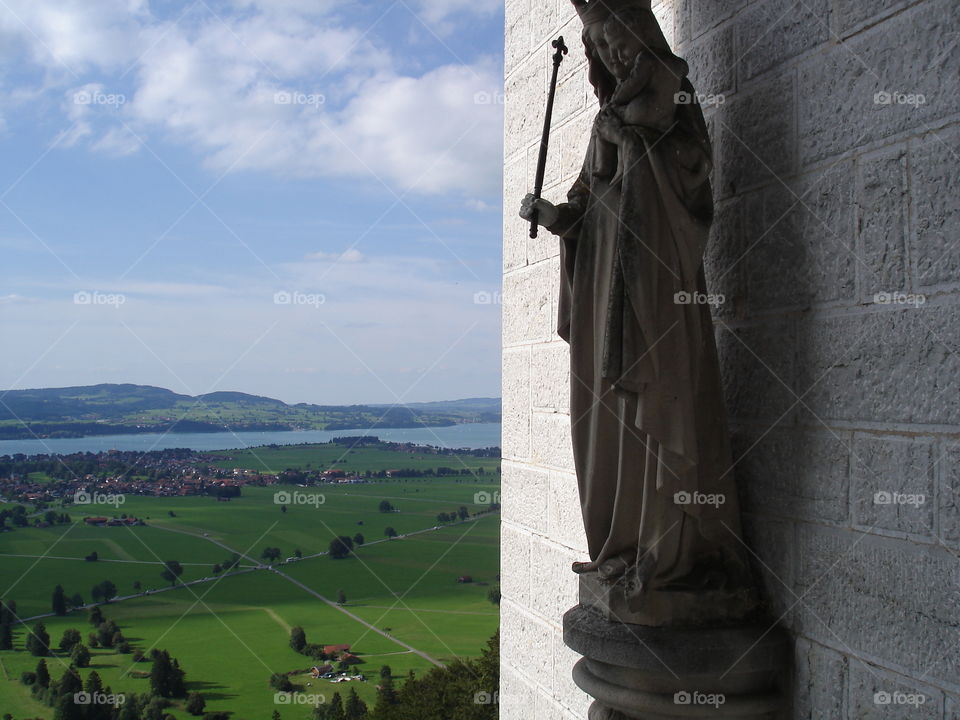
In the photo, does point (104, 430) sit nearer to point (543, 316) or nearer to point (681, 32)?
point (543, 316)

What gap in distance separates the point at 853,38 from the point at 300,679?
446 cm

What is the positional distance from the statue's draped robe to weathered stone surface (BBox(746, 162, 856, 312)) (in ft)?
0.40

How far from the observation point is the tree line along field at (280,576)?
488 centimetres

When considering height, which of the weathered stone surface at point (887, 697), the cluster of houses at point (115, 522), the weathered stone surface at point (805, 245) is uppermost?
the weathered stone surface at point (805, 245)

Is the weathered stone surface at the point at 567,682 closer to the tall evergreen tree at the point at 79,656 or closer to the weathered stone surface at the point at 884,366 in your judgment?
the weathered stone surface at the point at 884,366

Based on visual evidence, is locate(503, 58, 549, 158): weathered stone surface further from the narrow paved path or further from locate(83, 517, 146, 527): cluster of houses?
locate(83, 517, 146, 527): cluster of houses

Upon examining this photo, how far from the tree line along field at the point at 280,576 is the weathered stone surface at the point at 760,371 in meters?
3.26

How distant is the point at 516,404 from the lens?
2.69 meters

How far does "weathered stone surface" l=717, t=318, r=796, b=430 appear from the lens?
1.48 metres

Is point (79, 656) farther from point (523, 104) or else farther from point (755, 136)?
point (755, 136)

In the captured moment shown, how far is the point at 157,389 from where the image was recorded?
17.4 feet

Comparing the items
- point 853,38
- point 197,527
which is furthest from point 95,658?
point 853,38

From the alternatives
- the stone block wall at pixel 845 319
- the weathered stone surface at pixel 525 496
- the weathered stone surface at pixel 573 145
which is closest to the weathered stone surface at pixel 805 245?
the stone block wall at pixel 845 319

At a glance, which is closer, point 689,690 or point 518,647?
point 689,690
